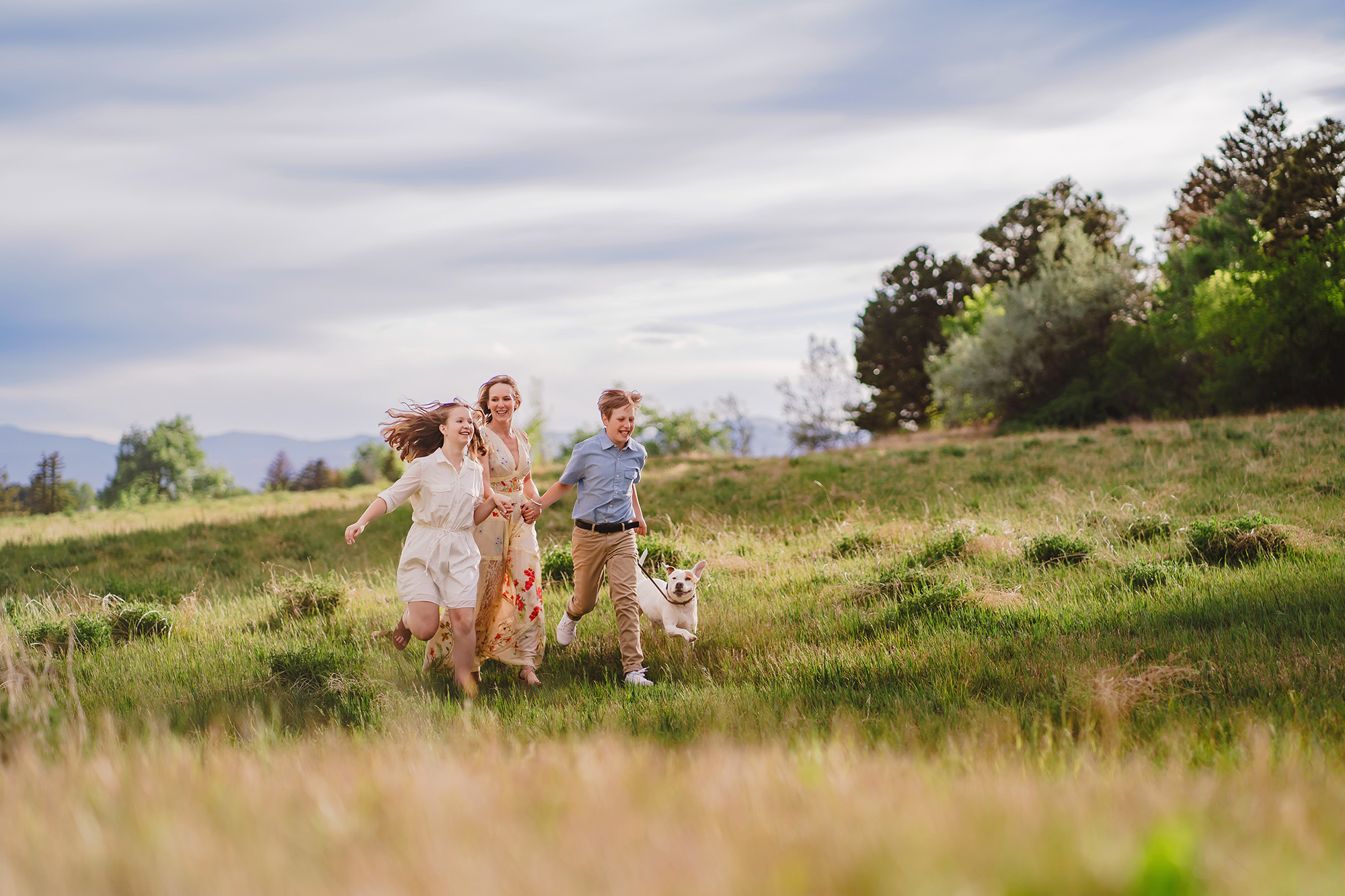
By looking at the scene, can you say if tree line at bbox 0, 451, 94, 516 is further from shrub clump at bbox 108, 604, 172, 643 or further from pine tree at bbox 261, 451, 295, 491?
shrub clump at bbox 108, 604, 172, 643

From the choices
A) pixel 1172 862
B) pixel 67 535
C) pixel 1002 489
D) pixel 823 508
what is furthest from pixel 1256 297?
pixel 67 535

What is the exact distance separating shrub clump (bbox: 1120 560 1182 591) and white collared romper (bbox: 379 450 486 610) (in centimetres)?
639

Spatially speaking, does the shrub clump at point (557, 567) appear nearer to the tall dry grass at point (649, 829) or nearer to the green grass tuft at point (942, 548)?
the green grass tuft at point (942, 548)

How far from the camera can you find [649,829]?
6.44 ft

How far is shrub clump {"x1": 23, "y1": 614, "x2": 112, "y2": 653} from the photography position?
885 cm

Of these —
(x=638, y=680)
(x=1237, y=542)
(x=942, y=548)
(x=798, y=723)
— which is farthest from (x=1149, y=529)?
(x=798, y=723)

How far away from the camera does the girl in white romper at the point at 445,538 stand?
6.81m

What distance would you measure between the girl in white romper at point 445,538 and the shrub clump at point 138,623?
4.17 meters

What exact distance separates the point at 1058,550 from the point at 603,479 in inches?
227

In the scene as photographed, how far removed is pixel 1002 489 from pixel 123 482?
123 m

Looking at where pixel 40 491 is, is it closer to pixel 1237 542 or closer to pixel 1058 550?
pixel 1058 550

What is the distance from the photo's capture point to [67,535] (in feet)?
69.9

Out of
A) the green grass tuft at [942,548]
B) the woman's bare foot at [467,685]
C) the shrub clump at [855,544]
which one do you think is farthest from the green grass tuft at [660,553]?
the woman's bare foot at [467,685]

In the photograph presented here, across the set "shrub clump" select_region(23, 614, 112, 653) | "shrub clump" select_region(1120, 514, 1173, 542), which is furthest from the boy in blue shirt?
"shrub clump" select_region(1120, 514, 1173, 542)
